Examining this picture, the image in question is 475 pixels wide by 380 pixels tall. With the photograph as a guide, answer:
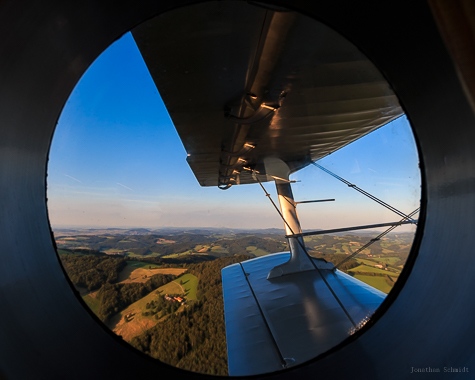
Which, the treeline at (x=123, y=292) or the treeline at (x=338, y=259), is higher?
the treeline at (x=338, y=259)

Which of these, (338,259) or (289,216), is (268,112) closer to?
(289,216)

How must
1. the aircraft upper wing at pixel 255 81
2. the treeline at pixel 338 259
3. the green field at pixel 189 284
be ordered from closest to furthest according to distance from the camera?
the aircraft upper wing at pixel 255 81
the green field at pixel 189 284
the treeline at pixel 338 259

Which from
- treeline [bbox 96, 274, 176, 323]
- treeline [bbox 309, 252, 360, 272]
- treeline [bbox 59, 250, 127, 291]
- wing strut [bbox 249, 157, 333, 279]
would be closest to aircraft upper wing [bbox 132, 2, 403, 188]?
wing strut [bbox 249, 157, 333, 279]

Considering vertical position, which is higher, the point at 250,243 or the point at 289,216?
the point at 289,216

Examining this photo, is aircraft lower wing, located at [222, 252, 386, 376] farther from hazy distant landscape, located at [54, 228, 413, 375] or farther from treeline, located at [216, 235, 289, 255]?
treeline, located at [216, 235, 289, 255]

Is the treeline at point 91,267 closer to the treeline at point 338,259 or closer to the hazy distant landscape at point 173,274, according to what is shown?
the hazy distant landscape at point 173,274

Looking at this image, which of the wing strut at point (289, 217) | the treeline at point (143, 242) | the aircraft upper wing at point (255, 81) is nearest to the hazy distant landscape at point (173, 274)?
the treeline at point (143, 242)

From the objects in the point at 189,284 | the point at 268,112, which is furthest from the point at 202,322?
the point at 268,112
